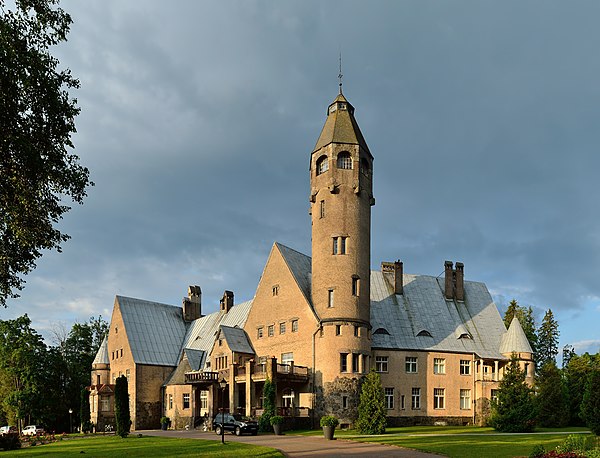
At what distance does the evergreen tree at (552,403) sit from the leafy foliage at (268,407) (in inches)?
898

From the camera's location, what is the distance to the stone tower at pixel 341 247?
1925 inches

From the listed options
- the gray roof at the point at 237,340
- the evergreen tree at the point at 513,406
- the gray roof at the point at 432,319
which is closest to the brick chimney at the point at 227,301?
the gray roof at the point at 237,340

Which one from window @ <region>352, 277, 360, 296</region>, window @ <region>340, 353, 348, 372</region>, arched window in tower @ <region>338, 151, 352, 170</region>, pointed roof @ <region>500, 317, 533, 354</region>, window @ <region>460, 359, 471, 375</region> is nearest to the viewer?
window @ <region>340, 353, 348, 372</region>

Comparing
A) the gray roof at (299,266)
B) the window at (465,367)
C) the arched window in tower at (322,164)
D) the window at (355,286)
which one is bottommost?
the window at (465,367)

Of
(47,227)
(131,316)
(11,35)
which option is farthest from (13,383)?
(11,35)

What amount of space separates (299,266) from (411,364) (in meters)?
13.5

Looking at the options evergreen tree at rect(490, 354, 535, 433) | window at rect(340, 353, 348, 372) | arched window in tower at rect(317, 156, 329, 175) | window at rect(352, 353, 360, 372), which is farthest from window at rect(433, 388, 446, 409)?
arched window in tower at rect(317, 156, 329, 175)

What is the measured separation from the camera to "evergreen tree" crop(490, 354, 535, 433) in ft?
134

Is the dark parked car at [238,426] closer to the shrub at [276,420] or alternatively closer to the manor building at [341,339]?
the shrub at [276,420]

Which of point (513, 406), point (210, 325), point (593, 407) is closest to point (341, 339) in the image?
point (513, 406)

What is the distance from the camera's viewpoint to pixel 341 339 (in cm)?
4881

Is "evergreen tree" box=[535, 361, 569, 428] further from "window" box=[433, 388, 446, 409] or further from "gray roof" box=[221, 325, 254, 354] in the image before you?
"gray roof" box=[221, 325, 254, 354]

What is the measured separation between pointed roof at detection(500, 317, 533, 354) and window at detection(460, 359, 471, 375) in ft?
13.4

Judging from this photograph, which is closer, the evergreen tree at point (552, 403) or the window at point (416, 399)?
the evergreen tree at point (552, 403)
